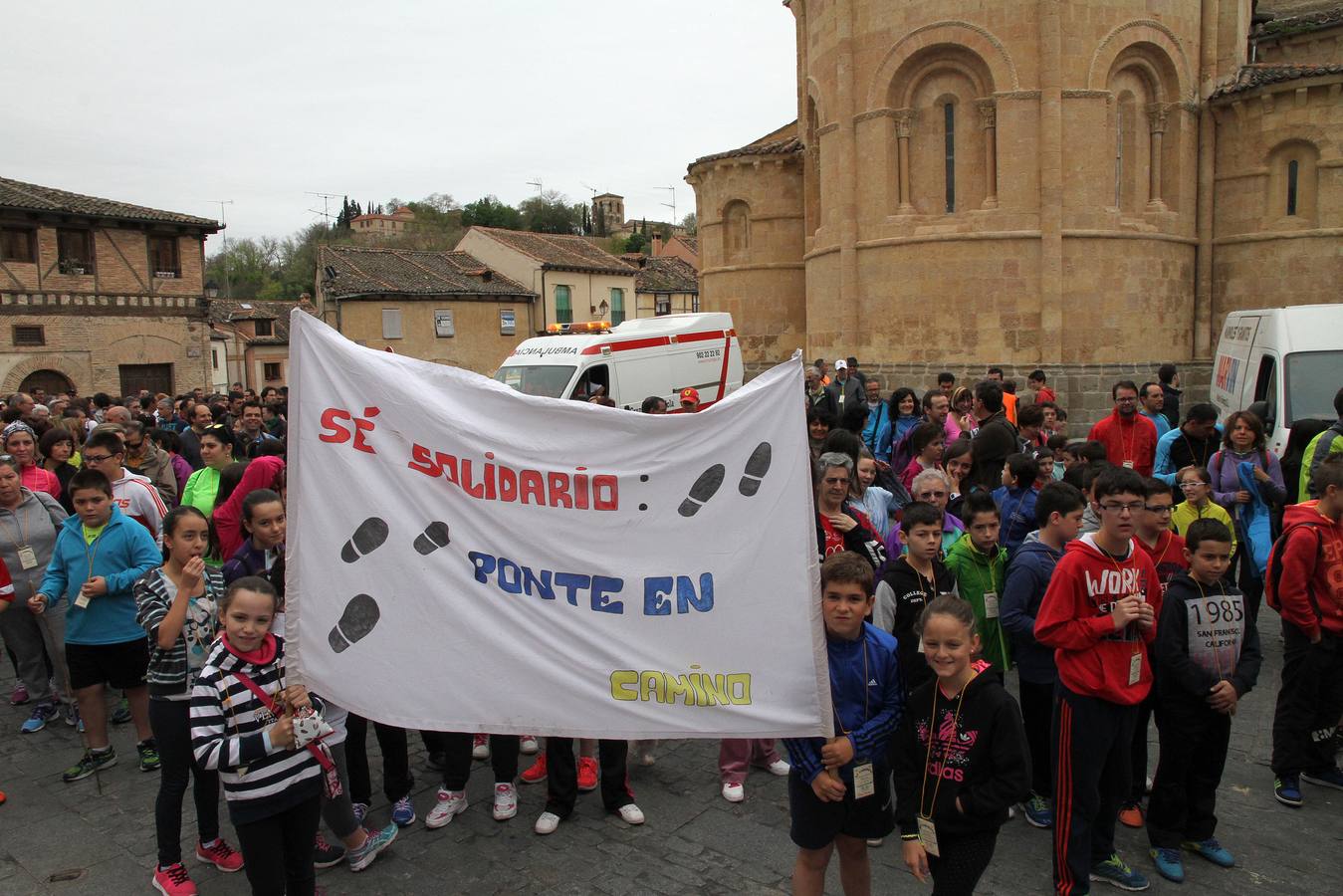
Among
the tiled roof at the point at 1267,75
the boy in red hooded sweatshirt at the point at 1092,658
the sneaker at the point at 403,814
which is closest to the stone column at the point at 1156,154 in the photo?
the tiled roof at the point at 1267,75

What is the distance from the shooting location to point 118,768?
19.8ft

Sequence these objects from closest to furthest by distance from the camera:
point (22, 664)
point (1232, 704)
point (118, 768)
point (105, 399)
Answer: point (1232, 704)
point (118, 768)
point (22, 664)
point (105, 399)

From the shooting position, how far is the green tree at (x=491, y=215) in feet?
272

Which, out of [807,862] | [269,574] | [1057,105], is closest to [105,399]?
[269,574]

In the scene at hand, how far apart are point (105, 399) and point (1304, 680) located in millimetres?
15980

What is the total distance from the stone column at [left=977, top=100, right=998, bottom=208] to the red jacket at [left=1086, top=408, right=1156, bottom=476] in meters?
11.9

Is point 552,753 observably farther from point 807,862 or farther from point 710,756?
point 807,862

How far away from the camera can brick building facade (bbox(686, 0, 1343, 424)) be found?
64.9ft

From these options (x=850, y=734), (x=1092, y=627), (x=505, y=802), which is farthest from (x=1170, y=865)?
(x=505, y=802)

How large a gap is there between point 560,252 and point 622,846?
44.0 m

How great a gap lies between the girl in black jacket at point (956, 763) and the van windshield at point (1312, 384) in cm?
889

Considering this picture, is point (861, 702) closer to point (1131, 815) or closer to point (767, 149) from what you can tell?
point (1131, 815)

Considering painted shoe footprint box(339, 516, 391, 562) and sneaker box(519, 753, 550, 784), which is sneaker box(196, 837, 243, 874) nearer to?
Result: sneaker box(519, 753, 550, 784)

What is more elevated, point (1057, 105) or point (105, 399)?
point (1057, 105)
